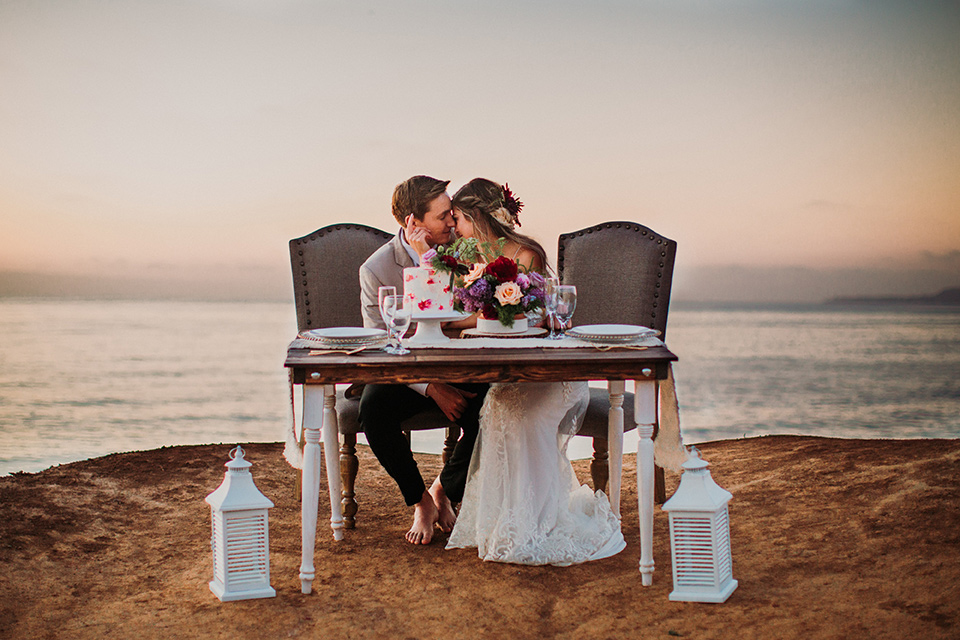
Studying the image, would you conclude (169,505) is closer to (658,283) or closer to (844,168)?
(658,283)


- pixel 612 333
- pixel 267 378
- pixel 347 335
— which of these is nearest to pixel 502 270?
pixel 612 333

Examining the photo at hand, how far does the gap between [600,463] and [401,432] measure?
2.43 ft

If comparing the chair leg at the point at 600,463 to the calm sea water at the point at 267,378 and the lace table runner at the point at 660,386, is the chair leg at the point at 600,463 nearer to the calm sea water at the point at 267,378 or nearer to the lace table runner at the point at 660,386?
the lace table runner at the point at 660,386

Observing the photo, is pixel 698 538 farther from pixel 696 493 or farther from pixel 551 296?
pixel 551 296

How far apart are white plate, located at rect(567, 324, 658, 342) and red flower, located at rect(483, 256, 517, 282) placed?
0.80 ft

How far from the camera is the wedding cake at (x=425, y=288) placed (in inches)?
96.4

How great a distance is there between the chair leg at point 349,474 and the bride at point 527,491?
44 centimetres

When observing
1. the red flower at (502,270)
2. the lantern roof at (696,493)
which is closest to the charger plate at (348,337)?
the red flower at (502,270)

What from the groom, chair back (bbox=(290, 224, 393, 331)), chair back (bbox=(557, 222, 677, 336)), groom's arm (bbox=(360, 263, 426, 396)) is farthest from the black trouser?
chair back (bbox=(557, 222, 677, 336))

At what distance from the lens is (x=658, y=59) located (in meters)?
6.62

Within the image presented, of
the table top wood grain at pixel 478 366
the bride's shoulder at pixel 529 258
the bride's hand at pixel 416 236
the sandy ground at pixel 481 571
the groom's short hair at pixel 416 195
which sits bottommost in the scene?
the sandy ground at pixel 481 571

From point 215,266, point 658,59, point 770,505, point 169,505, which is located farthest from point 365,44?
point 770,505

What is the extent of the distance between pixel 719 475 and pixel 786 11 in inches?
174

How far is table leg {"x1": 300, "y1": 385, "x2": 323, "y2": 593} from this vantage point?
221cm
